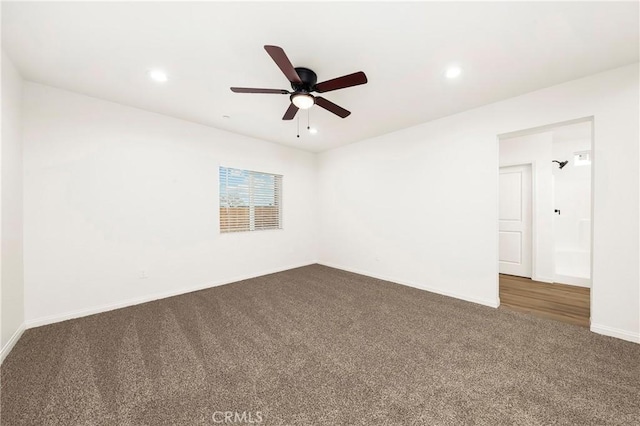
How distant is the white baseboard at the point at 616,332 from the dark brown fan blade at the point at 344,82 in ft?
11.1

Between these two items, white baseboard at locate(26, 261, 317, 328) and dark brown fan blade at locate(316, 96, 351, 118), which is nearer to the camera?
dark brown fan blade at locate(316, 96, 351, 118)

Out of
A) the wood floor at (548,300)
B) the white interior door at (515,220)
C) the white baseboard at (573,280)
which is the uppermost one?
the white interior door at (515,220)

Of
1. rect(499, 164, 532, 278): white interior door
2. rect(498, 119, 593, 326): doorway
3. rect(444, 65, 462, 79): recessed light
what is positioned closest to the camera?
rect(444, 65, 462, 79): recessed light

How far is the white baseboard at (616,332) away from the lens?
89.4 inches

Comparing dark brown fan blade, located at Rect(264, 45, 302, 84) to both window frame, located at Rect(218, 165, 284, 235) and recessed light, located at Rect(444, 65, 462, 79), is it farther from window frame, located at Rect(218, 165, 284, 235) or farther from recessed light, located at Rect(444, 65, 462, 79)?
window frame, located at Rect(218, 165, 284, 235)

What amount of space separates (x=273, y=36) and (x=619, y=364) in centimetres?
386

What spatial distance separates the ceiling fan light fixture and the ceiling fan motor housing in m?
0.05

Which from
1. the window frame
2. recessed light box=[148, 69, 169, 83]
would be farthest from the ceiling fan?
the window frame

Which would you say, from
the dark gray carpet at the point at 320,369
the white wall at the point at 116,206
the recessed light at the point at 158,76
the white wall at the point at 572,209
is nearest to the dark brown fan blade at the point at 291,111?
the recessed light at the point at 158,76

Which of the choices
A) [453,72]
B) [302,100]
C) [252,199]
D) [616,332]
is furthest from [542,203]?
[252,199]

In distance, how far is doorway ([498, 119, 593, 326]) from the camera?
3945 mm

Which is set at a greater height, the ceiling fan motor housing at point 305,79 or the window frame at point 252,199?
the ceiling fan motor housing at point 305,79

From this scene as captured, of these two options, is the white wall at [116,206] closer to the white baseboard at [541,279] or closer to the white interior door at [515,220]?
the white interior door at [515,220]

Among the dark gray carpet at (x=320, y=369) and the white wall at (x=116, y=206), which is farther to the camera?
the white wall at (x=116, y=206)
